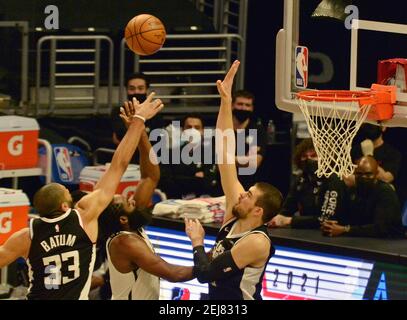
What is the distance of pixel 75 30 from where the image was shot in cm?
1362

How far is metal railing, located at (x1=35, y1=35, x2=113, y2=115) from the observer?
1286 centimetres

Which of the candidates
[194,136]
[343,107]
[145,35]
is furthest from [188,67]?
[343,107]

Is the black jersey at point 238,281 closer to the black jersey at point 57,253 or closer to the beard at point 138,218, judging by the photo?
the beard at point 138,218

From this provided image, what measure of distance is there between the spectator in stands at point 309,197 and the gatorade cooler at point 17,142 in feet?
7.38

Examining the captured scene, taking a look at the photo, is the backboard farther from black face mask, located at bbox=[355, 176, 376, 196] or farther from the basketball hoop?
the basketball hoop

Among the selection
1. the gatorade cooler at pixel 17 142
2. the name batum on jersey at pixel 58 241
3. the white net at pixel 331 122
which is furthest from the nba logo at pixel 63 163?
the name batum on jersey at pixel 58 241

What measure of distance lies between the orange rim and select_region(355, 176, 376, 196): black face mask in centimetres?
145

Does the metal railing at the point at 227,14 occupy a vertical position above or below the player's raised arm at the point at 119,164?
above

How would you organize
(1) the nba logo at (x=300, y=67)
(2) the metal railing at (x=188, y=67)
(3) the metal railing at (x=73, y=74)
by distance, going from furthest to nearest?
1. (2) the metal railing at (x=188, y=67)
2. (3) the metal railing at (x=73, y=74)
3. (1) the nba logo at (x=300, y=67)

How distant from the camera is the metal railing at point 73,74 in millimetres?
12859

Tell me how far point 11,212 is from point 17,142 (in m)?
0.79

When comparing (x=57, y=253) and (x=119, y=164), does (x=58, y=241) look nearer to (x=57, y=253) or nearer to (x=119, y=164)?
(x=57, y=253)

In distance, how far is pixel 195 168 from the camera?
1180cm

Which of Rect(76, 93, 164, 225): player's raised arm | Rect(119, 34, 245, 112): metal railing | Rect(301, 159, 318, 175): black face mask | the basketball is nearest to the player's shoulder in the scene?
Rect(76, 93, 164, 225): player's raised arm
